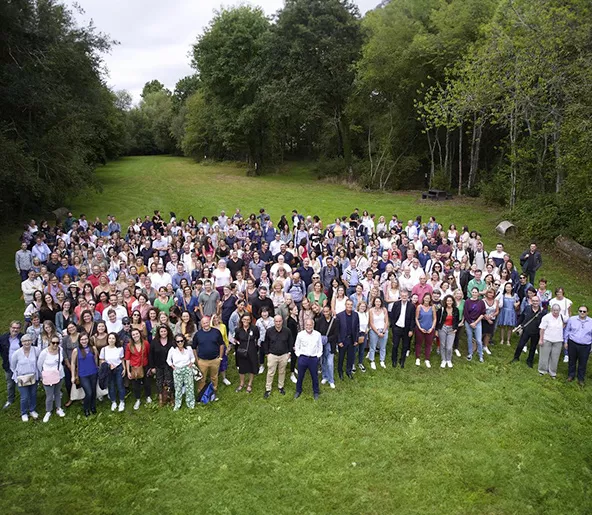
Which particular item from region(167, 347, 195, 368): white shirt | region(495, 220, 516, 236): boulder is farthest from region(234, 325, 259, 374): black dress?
region(495, 220, 516, 236): boulder

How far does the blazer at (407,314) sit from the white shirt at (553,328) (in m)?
2.68

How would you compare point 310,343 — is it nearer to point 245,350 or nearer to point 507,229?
point 245,350

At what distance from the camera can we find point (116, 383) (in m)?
8.20

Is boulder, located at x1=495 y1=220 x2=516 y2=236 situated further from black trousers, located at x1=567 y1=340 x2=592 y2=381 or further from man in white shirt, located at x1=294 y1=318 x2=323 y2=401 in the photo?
man in white shirt, located at x1=294 y1=318 x2=323 y2=401

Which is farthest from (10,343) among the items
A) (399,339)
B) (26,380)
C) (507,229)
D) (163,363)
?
(507,229)

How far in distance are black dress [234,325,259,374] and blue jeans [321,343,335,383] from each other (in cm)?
138

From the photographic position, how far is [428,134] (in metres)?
29.3

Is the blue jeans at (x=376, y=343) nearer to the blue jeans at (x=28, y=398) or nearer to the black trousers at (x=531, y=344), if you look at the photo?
the black trousers at (x=531, y=344)

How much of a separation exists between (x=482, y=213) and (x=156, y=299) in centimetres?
1911

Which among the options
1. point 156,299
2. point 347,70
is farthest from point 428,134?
point 156,299

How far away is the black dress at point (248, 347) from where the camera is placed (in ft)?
27.8

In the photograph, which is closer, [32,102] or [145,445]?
[145,445]

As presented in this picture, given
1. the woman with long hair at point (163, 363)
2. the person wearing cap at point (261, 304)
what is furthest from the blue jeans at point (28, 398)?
the person wearing cap at point (261, 304)

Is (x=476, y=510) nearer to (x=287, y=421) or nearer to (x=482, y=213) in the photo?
(x=287, y=421)
